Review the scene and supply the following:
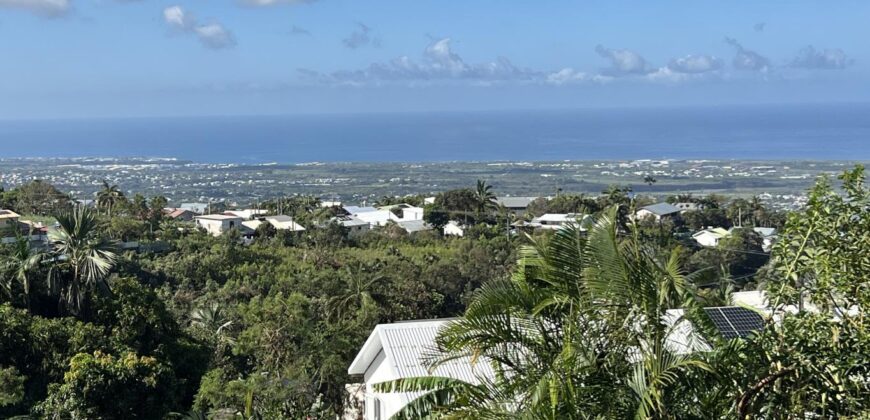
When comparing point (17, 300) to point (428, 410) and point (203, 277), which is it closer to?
point (428, 410)

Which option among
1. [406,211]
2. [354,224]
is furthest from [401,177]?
[354,224]

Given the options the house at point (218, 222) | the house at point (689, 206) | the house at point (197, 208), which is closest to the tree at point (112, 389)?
the house at point (218, 222)

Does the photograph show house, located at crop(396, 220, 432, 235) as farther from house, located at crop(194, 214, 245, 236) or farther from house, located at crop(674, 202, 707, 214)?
house, located at crop(674, 202, 707, 214)

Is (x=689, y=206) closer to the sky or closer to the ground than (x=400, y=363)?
closer to the ground

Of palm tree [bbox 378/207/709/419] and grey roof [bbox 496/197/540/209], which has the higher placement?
palm tree [bbox 378/207/709/419]

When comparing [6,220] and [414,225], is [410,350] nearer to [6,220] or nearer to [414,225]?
[6,220]

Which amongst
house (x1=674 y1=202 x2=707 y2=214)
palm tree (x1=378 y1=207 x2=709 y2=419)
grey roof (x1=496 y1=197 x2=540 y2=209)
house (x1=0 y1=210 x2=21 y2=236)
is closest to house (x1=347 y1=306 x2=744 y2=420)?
palm tree (x1=378 y1=207 x2=709 y2=419)
